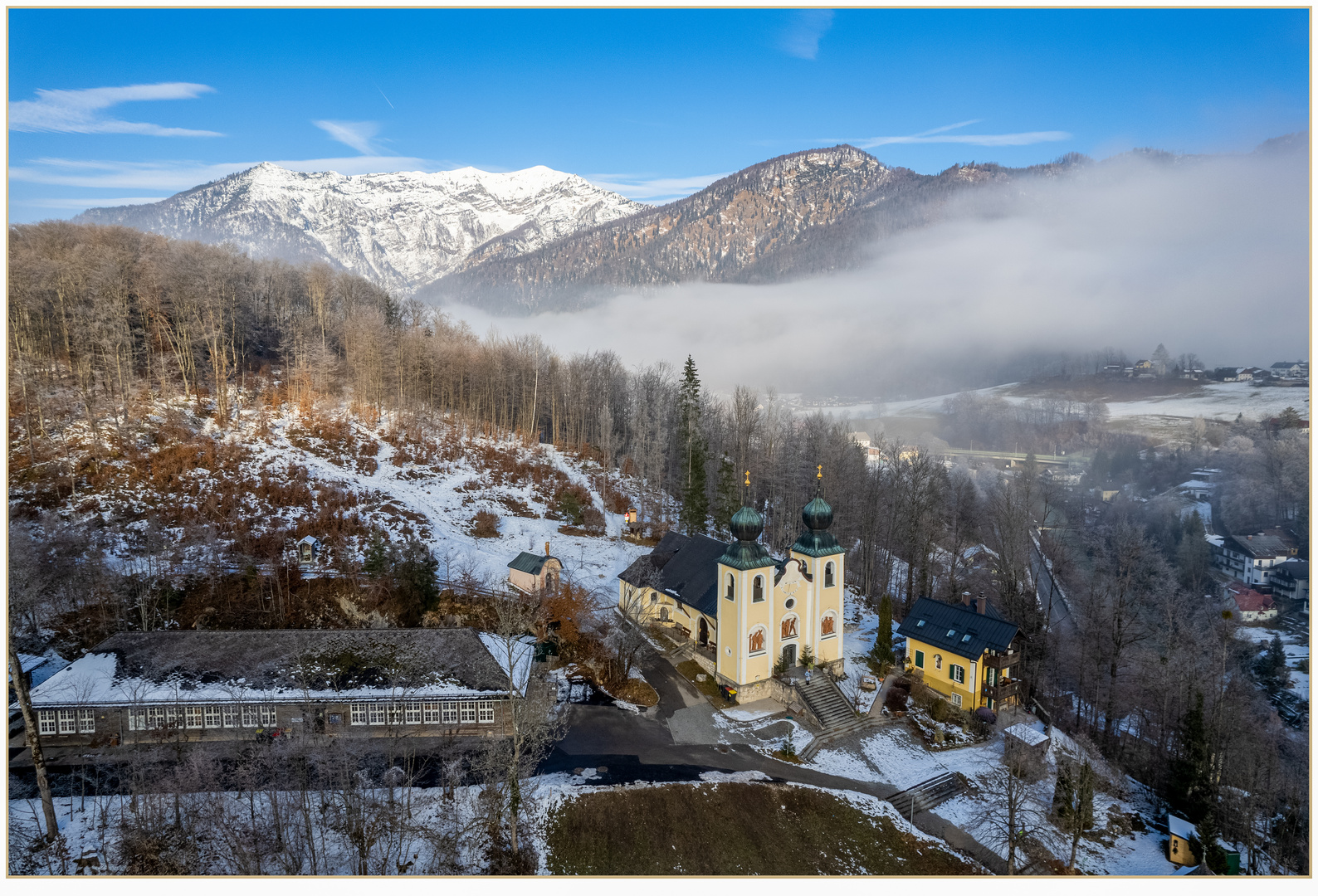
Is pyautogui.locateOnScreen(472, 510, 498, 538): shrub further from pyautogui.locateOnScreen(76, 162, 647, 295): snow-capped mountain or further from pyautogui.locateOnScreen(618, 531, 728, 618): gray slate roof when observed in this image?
pyautogui.locateOnScreen(76, 162, 647, 295): snow-capped mountain

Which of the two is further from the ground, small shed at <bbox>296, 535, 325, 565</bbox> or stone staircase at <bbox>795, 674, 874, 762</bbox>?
small shed at <bbox>296, 535, 325, 565</bbox>

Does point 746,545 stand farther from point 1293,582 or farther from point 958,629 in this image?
point 1293,582

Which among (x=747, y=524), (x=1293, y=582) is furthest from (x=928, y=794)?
(x=1293, y=582)

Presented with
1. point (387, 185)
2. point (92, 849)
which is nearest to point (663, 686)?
point (92, 849)

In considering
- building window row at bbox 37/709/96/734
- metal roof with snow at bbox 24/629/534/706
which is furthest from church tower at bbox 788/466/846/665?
building window row at bbox 37/709/96/734

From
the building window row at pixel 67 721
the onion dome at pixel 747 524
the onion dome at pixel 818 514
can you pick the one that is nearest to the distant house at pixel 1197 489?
the onion dome at pixel 818 514

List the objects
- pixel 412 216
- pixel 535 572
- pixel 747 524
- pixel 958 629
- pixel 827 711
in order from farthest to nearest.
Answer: pixel 412 216 → pixel 535 572 → pixel 958 629 → pixel 827 711 → pixel 747 524
